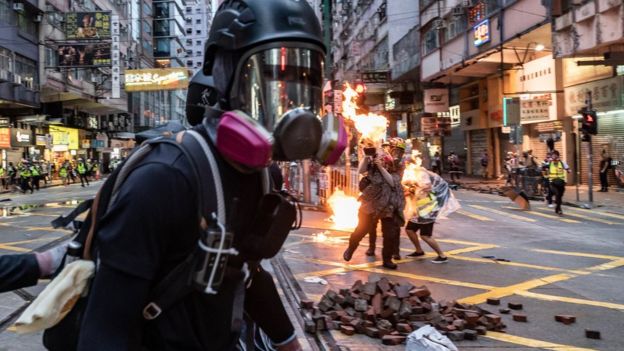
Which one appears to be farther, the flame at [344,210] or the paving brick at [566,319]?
the flame at [344,210]

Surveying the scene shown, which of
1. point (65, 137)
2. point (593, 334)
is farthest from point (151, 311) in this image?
point (65, 137)

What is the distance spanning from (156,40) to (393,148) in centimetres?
9468

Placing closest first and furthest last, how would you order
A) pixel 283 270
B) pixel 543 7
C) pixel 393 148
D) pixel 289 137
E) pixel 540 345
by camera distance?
pixel 289 137, pixel 540 345, pixel 283 270, pixel 393 148, pixel 543 7

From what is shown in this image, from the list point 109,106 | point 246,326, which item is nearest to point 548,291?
point 246,326

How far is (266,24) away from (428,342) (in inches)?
112

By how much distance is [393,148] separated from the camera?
26.6 ft

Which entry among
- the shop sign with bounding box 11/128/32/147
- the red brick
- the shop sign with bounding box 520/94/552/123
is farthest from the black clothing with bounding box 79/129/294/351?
the shop sign with bounding box 11/128/32/147

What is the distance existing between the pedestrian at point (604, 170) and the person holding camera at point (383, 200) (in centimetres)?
1542

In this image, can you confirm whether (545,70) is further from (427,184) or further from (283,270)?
(283,270)

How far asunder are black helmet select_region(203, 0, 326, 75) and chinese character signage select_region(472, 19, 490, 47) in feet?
76.4

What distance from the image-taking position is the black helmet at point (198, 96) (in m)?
2.17

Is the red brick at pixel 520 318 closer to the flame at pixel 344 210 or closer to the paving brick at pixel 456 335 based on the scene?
the paving brick at pixel 456 335

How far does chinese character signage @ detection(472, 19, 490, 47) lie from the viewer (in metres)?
23.1

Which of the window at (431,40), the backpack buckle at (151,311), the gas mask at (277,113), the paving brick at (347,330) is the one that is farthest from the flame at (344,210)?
the window at (431,40)
